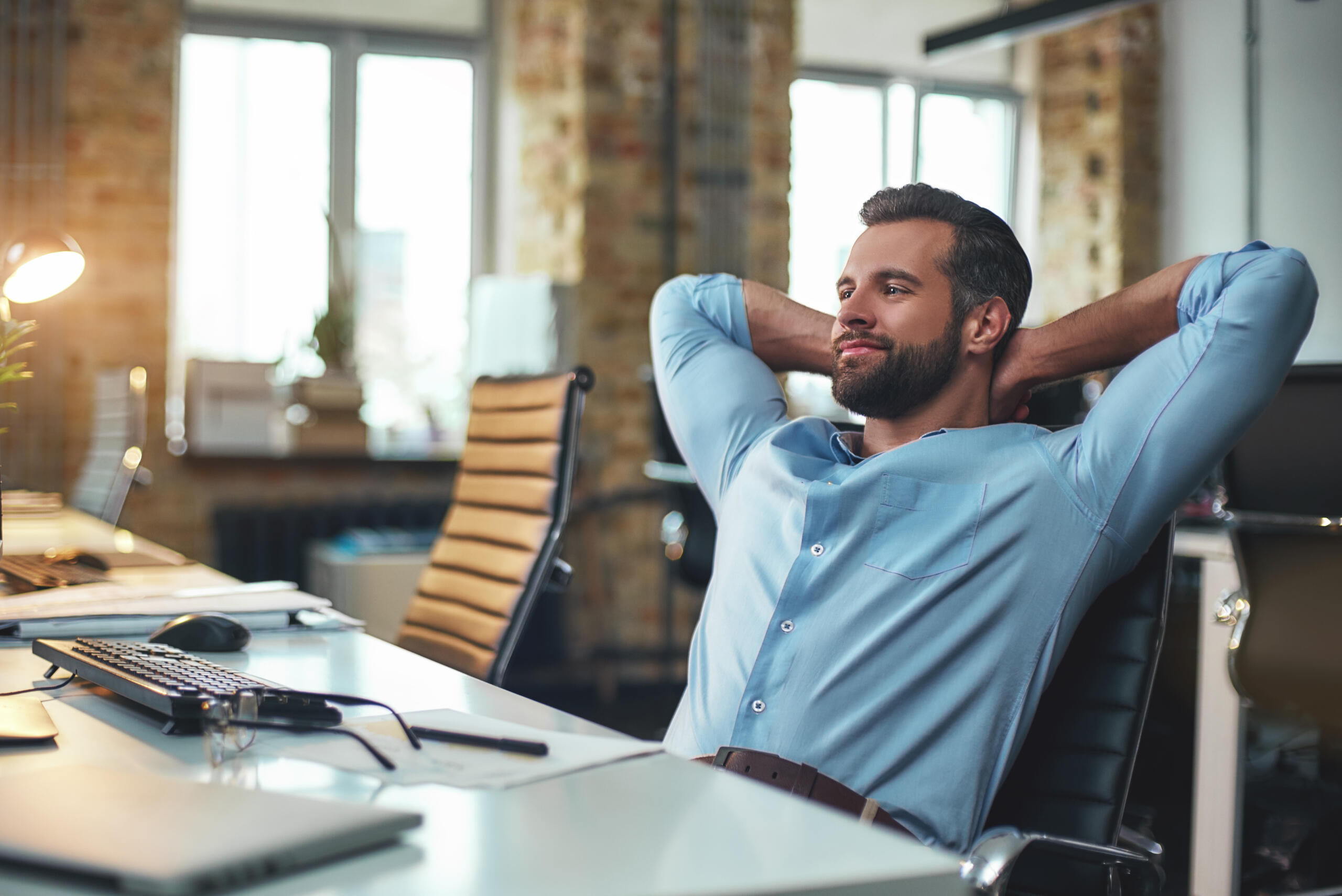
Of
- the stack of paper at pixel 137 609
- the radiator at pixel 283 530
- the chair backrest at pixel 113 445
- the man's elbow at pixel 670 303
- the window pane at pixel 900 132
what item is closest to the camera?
the stack of paper at pixel 137 609

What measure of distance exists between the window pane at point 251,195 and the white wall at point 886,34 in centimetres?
220

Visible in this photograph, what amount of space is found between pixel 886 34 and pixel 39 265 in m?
4.67

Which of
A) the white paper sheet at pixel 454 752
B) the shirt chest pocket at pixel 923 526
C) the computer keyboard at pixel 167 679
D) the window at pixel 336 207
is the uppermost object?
the window at pixel 336 207

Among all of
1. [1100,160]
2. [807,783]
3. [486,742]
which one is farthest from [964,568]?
[1100,160]

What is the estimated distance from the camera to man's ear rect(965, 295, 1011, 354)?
157 cm

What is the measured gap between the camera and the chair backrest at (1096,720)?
1.28 meters

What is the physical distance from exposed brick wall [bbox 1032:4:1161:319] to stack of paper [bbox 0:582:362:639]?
4.71 metres

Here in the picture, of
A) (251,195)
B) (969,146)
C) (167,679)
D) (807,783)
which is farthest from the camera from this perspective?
(969,146)

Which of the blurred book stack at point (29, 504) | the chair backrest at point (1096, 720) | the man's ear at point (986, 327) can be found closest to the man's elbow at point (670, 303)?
the man's ear at point (986, 327)

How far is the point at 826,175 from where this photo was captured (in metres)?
5.77

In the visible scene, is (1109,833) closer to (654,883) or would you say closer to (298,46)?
(654,883)

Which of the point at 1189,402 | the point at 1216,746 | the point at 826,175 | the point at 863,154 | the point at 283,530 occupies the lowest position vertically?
the point at 1216,746

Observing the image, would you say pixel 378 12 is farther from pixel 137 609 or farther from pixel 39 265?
pixel 137 609

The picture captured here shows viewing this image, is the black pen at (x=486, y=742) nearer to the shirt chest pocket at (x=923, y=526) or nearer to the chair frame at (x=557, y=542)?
the shirt chest pocket at (x=923, y=526)
